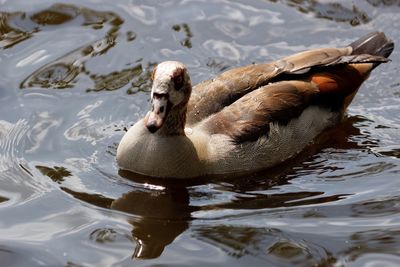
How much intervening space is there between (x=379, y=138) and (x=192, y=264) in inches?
125

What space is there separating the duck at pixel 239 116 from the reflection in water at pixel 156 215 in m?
0.31

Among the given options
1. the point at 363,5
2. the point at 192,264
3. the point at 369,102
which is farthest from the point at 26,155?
the point at 363,5

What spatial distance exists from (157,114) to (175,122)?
1.68 feet

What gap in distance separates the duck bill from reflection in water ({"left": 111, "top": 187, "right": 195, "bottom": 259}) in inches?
26.6

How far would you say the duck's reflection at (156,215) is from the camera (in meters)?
7.29

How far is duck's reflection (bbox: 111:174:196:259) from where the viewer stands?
7.29 metres

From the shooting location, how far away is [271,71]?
29.9 ft

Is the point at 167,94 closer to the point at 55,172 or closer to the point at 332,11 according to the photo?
the point at 55,172

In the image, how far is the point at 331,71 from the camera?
374 inches

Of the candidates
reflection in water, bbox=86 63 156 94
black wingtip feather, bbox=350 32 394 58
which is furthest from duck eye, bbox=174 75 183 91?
black wingtip feather, bbox=350 32 394 58

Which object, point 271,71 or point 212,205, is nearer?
point 212,205

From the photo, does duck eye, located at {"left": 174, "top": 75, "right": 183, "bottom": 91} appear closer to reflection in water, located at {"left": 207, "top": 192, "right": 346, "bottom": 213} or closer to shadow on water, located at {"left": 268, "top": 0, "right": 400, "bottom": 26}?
reflection in water, located at {"left": 207, "top": 192, "right": 346, "bottom": 213}

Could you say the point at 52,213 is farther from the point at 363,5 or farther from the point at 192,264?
the point at 363,5

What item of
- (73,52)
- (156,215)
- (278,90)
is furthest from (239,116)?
(73,52)
